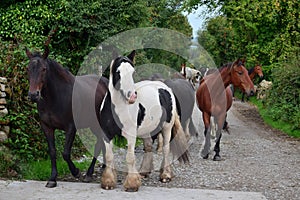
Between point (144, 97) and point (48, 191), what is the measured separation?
5.92ft

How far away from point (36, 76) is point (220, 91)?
4.58 meters

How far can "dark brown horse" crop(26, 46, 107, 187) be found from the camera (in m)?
5.04

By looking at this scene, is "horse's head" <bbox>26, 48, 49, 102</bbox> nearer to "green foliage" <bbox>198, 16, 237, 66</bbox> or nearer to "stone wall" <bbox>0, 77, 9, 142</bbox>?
"stone wall" <bbox>0, 77, 9, 142</bbox>

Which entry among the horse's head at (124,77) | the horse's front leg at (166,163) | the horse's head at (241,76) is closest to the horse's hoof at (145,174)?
the horse's front leg at (166,163)

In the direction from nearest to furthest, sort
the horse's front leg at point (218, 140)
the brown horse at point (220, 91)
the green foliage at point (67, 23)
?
the horse's front leg at point (218, 140) → the brown horse at point (220, 91) → the green foliage at point (67, 23)

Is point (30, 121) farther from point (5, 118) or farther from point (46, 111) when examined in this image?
point (46, 111)

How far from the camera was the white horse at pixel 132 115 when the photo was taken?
509cm

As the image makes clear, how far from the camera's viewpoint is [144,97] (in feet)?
19.1

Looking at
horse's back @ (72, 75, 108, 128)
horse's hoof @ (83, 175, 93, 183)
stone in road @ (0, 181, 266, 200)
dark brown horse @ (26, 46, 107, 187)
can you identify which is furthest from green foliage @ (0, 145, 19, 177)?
horse's back @ (72, 75, 108, 128)

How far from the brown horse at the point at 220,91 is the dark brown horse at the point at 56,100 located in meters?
3.23

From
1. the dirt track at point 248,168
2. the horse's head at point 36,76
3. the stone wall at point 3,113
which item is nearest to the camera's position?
the horse's head at point 36,76

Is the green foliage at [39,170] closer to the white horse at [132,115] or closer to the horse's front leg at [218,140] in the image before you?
the white horse at [132,115]

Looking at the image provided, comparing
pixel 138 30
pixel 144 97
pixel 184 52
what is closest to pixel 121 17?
pixel 138 30

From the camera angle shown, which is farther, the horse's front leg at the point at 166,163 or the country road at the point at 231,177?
the horse's front leg at the point at 166,163
